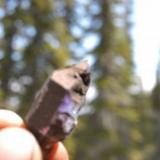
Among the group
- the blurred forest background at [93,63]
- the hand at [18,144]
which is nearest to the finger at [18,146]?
the hand at [18,144]

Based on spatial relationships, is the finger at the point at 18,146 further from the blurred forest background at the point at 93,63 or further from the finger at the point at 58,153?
the blurred forest background at the point at 93,63

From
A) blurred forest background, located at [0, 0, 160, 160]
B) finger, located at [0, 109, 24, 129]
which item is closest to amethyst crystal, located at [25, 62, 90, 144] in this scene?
finger, located at [0, 109, 24, 129]

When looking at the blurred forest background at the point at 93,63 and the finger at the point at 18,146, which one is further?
the blurred forest background at the point at 93,63

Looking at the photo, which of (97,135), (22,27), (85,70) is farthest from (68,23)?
(85,70)

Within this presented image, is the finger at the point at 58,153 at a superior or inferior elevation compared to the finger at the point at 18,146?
inferior

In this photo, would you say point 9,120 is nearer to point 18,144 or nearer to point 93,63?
point 18,144

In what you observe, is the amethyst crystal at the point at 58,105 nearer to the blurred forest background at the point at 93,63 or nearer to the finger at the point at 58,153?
the finger at the point at 58,153

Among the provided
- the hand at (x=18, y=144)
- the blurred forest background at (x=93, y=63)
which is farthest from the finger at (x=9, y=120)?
the blurred forest background at (x=93, y=63)

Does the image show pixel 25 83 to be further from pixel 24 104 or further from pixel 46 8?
pixel 46 8
